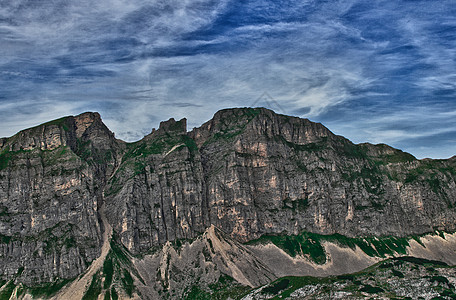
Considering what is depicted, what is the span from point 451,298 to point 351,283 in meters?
39.0

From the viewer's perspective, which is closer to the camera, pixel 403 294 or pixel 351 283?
pixel 403 294

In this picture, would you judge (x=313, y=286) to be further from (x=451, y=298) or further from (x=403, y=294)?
(x=451, y=298)

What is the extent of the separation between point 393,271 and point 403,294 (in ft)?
69.6

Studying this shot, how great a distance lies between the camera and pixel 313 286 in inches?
7864

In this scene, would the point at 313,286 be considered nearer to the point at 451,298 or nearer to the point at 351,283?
the point at 351,283

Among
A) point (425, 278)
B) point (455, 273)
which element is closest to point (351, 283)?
point (425, 278)

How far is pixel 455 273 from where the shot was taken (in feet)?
614

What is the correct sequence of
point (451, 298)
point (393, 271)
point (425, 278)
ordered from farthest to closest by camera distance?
point (393, 271), point (425, 278), point (451, 298)

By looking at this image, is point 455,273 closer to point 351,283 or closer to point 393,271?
point 393,271

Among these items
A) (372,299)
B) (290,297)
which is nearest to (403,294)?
(372,299)

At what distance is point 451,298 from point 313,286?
177 feet

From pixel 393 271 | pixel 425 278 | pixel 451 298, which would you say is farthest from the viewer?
pixel 393 271

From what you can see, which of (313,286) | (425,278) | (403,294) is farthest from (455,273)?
(313,286)

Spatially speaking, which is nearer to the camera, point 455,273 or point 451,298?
point 451,298
